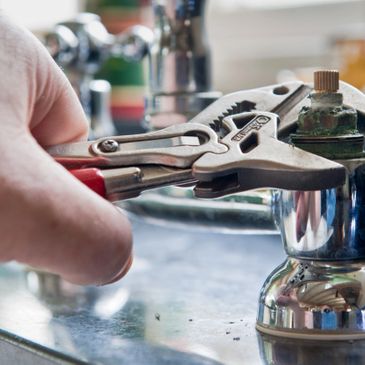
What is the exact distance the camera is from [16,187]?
0.38 metres

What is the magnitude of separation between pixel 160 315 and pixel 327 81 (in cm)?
18

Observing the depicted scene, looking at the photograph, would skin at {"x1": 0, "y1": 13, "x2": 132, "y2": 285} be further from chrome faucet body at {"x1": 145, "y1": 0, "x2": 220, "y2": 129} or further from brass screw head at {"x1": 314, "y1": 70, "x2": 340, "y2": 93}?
chrome faucet body at {"x1": 145, "y1": 0, "x2": 220, "y2": 129}

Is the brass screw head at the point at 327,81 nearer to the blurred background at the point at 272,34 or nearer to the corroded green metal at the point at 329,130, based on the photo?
the corroded green metal at the point at 329,130

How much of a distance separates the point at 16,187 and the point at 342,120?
180 millimetres

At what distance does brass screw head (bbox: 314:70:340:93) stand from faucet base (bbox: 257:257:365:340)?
91mm

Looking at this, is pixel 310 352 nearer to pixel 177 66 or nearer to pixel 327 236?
pixel 327 236

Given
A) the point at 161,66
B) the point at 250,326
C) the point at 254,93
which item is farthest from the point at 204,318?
the point at 161,66

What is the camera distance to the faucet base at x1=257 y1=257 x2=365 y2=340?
0.48 meters

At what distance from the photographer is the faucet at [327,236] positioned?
476 millimetres

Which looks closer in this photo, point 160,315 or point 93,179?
point 93,179

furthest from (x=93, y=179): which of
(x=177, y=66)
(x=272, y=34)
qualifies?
(x=272, y=34)

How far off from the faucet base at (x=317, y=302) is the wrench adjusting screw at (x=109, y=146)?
4.6 inches

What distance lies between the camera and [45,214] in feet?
1.25

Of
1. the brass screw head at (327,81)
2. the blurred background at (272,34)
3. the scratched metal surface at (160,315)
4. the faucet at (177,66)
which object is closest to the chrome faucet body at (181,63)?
the faucet at (177,66)
